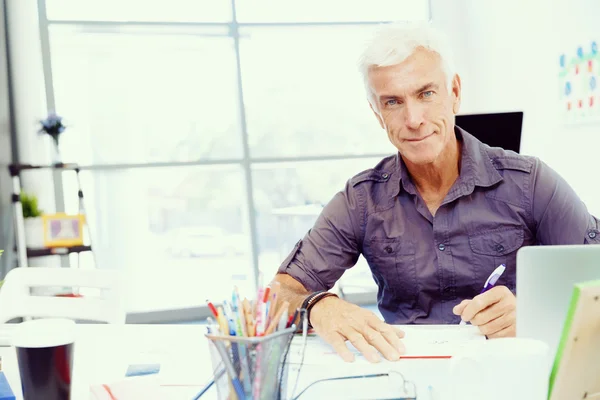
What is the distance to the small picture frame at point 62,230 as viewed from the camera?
384cm

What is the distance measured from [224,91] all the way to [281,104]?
0.45m

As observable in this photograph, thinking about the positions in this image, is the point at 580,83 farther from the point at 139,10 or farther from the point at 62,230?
the point at 62,230

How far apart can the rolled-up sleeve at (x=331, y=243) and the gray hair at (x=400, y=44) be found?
36 centimetres

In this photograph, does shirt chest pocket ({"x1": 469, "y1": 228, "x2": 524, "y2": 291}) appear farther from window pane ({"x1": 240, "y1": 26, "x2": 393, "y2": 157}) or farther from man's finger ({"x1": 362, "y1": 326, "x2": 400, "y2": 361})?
window pane ({"x1": 240, "y1": 26, "x2": 393, "y2": 157})

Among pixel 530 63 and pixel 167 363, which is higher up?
pixel 530 63

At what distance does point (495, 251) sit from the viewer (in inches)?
61.3

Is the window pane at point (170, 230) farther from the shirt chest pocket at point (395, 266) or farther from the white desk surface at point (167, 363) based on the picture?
the white desk surface at point (167, 363)

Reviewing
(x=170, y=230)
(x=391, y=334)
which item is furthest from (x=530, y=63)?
(x=391, y=334)

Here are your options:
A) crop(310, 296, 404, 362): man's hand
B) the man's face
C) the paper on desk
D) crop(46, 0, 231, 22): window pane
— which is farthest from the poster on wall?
crop(310, 296, 404, 362): man's hand

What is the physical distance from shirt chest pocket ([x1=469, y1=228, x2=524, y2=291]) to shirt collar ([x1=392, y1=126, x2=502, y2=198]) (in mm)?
123

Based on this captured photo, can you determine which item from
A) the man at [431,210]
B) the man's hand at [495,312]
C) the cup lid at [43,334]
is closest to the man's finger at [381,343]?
the man's hand at [495,312]

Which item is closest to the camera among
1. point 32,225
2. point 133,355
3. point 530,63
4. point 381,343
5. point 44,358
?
point 44,358

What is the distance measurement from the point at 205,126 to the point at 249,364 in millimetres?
3958

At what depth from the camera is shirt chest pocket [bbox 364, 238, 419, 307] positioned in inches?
62.1
